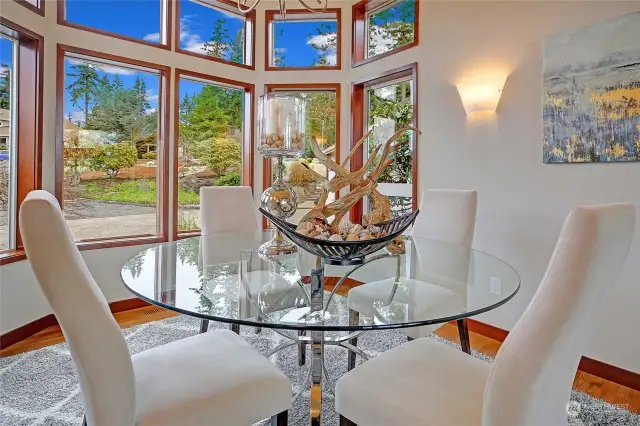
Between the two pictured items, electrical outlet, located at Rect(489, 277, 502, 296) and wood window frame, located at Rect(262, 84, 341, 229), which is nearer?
electrical outlet, located at Rect(489, 277, 502, 296)

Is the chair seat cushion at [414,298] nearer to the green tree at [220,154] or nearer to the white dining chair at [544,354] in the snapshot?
the white dining chair at [544,354]

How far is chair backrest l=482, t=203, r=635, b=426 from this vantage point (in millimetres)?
815

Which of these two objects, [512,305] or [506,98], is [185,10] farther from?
[512,305]

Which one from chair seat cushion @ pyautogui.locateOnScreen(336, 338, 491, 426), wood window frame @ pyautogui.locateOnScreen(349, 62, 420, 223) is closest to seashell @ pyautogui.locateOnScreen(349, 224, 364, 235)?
chair seat cushion @ pyautogui.locateOnScreen(336, 338, 491, 426)

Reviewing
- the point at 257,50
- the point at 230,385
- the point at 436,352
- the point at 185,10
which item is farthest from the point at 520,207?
the point at 185,10

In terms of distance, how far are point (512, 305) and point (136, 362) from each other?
247cm

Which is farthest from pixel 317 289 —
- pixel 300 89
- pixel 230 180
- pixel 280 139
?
pixel 300 89

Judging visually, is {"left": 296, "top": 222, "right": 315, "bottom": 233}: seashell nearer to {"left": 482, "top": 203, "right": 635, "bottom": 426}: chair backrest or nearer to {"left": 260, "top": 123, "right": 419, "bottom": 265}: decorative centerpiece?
{"left": 260, "top": 123, "right": 419, "bottom": 265}: decorative centerpiece

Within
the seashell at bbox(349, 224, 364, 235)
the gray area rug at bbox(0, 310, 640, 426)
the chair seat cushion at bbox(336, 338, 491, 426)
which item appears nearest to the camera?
the chair seat cushion at bbox(336, 338, 491, 426)

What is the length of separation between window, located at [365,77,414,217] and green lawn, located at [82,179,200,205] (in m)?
2.08

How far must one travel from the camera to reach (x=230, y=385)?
119 cm

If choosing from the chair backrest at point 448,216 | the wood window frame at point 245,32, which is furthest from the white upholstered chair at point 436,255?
the wood window frame at point 245,32

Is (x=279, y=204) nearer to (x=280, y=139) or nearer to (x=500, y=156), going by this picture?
(x=280, y=139)

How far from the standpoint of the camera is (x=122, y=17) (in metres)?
3.33
